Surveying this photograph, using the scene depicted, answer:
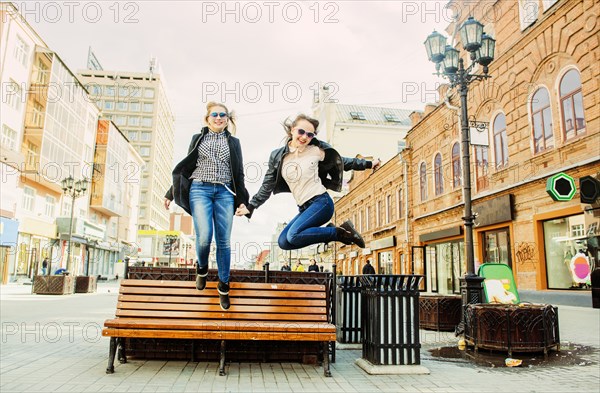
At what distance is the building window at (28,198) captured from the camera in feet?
104

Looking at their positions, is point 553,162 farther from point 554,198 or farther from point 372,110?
point 372,110

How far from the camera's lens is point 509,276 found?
9531 millimetres

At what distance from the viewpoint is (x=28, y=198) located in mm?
32375

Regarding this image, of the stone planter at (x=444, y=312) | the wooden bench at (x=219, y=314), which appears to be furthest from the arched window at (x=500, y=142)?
the wooden bench at (x=219, y=314)

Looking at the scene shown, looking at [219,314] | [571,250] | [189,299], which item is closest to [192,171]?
[189,299]

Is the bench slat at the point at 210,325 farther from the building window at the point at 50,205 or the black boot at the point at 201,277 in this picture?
the building window at the point at 50,205

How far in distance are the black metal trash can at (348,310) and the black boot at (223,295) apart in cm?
263

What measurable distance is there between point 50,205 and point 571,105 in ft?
116

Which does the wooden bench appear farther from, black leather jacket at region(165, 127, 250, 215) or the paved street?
black leather jacket at region(165, 127, 250, 215)

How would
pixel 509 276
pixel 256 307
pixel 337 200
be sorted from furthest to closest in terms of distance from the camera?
pixel 337 200 → pixel 509 276 → pixel 256 307

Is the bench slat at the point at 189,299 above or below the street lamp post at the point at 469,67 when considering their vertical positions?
below

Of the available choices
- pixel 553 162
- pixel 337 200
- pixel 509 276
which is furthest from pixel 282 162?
pixel 337 200

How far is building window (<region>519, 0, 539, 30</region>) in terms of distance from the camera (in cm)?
1700

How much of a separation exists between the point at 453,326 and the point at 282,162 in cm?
699
